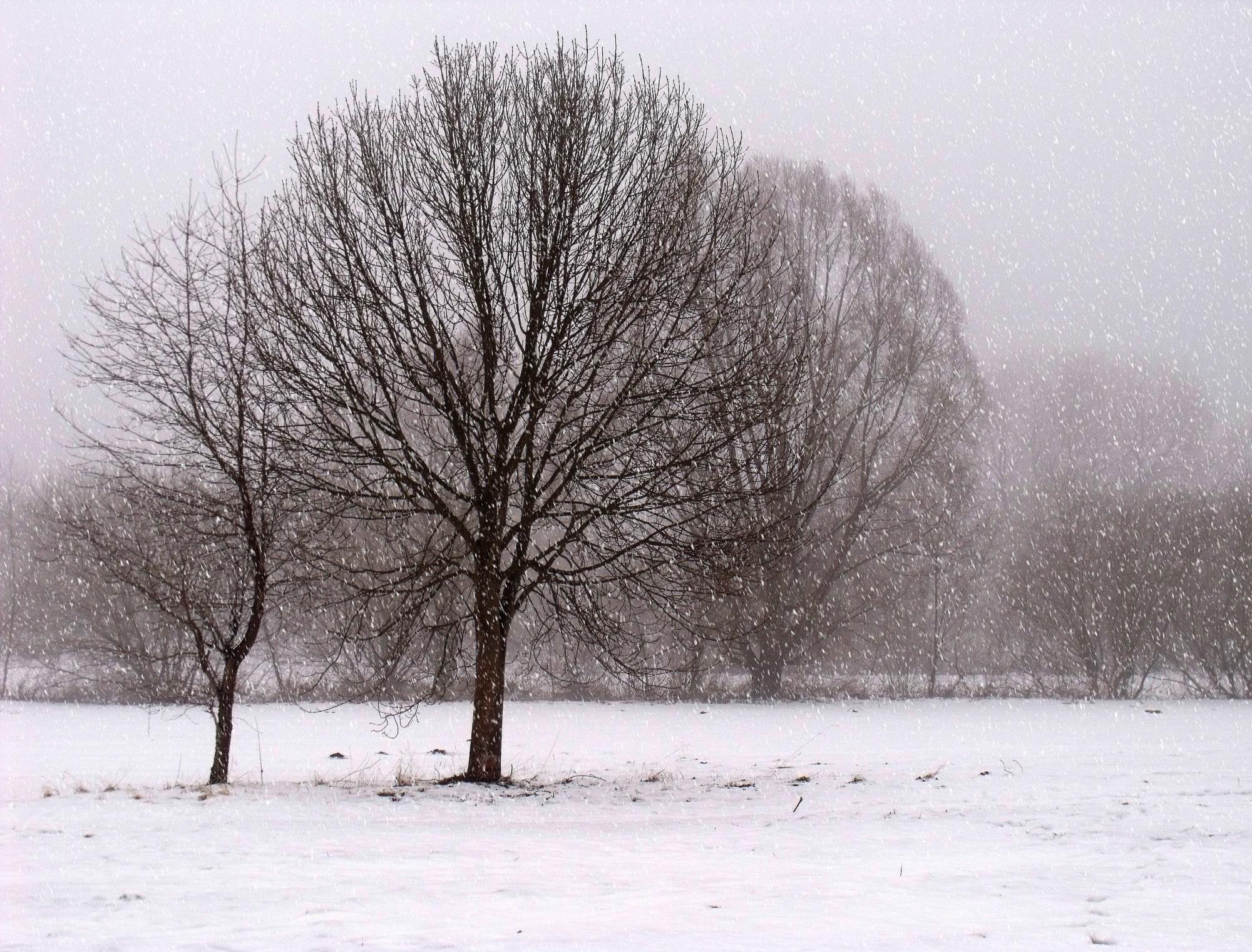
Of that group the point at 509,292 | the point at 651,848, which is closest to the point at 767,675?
the point at 509,292

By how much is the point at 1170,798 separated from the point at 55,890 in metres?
8.32

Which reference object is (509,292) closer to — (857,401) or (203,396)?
(203,396)

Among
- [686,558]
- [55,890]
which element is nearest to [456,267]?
[686,558]

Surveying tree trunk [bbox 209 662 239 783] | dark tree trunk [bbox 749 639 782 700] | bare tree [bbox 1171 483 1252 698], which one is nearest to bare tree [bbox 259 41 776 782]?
tree trunk [bbox 209 662 239 783]

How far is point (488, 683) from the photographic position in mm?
9969

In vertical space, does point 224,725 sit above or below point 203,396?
below

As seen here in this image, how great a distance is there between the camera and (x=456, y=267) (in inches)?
398

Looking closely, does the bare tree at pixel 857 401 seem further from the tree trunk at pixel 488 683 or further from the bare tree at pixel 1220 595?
the tree trunk at pixel 488 683

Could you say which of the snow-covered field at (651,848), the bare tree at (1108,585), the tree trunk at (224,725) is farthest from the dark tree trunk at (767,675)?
the tree trunk at (224,725)

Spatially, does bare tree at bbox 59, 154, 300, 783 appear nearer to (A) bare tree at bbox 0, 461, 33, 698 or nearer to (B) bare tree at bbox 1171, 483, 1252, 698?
(A) bare tree at bbox 0, 461, 33, 698

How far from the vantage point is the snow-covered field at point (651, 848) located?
14.9ft

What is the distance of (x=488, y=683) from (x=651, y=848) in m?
3.51

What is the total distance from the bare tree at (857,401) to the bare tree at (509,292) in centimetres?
948

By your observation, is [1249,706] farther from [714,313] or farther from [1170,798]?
[714,313]
